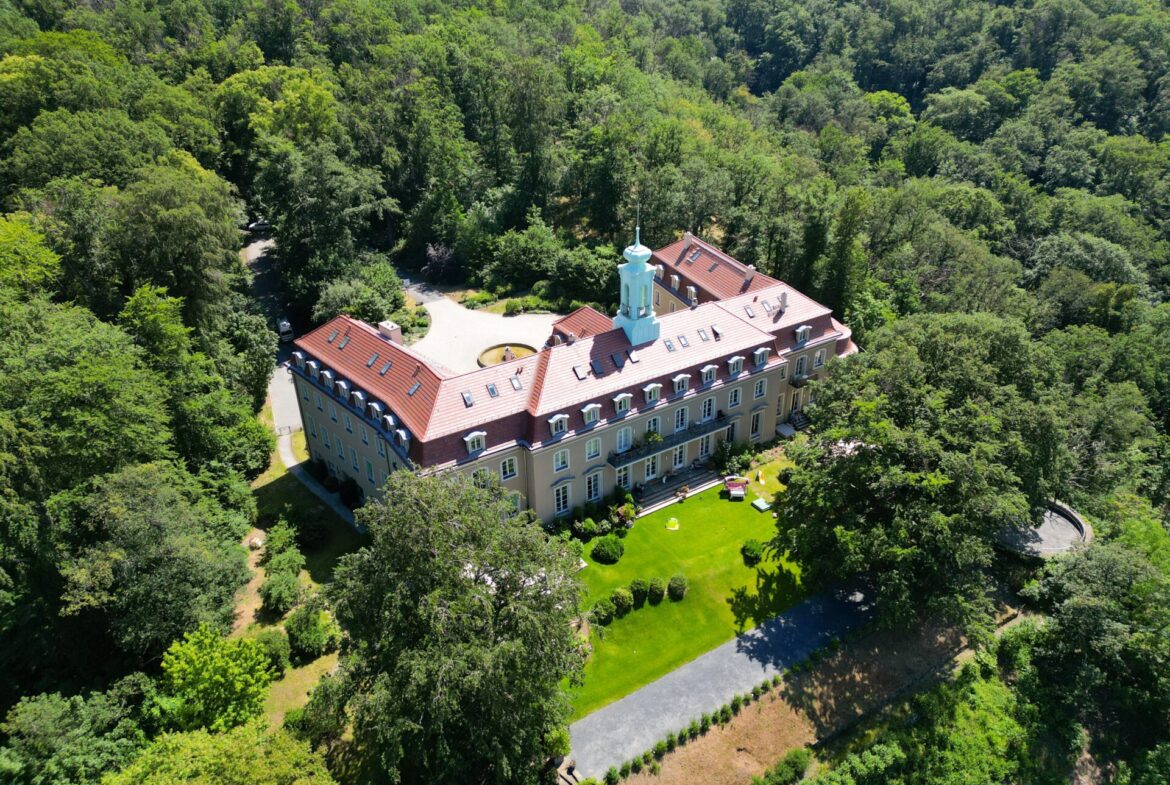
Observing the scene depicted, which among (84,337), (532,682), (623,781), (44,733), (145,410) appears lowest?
(623,781)

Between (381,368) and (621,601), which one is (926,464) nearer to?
(621,601)

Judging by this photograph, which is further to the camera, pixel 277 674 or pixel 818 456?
pixel 818 456

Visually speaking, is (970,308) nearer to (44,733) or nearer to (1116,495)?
Answer: (1116,495)

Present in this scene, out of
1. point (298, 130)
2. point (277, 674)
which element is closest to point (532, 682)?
point (277, 674)

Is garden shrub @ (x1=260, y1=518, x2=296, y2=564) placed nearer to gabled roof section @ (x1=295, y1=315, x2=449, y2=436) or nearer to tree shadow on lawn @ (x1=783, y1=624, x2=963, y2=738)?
gabled roof section @ (x1=295, y1=315, x2=449, y2=436)

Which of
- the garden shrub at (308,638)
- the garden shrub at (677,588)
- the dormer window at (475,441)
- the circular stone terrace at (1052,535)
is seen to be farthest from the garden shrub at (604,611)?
the circular stone terrace at (1052,535)

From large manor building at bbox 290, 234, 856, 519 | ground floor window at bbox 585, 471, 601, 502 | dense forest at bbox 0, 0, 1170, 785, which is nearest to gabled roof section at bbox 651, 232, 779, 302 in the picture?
large manor building at bbox 290, 234, 856, 519

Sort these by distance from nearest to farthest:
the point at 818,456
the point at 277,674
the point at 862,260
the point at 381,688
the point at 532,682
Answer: the point at 381,688 < the point at 532,682 < the point at 277,674 < the point at 818,456 < the point at 862,260
